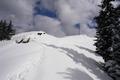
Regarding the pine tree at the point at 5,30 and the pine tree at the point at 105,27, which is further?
the pine tree at the point at 5,30

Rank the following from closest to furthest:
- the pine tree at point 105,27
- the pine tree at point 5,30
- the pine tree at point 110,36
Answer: the pine tree at point 110,36, the pine tree at point 105,27, the pine tree at point 5,30

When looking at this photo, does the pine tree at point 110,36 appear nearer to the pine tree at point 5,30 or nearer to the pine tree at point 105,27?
the pine tree at point 105,27

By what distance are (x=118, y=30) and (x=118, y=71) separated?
5411 mm

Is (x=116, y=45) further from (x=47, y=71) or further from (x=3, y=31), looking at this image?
(x=3, y=31)

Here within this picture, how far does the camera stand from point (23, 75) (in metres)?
15.5

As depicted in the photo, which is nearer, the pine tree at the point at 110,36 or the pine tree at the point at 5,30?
the pine tree at the point at 110,36

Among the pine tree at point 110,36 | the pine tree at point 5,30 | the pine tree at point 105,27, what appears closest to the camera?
the pine tree at point 110,36

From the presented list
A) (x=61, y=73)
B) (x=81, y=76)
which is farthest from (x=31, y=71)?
(x=81, y=76)

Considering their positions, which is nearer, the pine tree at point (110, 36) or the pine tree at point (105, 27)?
the pine tree at point (110, 36)

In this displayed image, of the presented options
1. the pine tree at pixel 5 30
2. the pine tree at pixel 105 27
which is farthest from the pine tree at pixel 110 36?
the pine tree at pixel 5 30

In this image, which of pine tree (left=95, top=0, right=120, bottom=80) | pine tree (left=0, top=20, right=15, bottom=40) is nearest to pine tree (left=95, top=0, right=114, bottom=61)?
pine tree (left=95, top=0, right=120, bottom=80)

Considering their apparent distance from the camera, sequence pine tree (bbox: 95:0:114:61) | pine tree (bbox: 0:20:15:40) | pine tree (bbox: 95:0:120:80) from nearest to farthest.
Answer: pine tree (bbox: 95:0:120:80) < pine tree (bbox: 95:0:114:61) < pine tree (bbox: 0:20:15:40)

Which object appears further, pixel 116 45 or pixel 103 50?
pixel 103 50

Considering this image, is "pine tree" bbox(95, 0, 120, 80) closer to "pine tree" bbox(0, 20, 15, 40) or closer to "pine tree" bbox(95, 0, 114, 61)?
"pine tree" bbox(95, 0, 114, 61)
